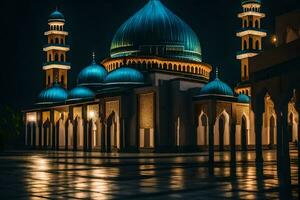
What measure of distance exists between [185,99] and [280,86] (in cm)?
2670

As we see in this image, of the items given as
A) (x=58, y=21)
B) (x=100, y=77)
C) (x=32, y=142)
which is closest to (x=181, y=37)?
(x=100, y=77)

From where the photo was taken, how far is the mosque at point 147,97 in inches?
1503

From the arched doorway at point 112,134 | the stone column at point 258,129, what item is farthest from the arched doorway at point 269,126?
the stone column at point 258,129

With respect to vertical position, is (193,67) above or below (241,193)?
above

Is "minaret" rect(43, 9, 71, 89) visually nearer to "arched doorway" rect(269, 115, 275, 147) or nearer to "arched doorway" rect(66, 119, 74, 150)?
"arched doorway" rect(66, 119, 74, 150)

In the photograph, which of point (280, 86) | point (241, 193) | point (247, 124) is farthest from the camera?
point (247, 124)

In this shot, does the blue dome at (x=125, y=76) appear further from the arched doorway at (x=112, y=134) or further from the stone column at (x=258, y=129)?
the stone column at (x=258, y=129)

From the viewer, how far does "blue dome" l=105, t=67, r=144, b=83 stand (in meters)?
40.8

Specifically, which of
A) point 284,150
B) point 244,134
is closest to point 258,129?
point 284,150

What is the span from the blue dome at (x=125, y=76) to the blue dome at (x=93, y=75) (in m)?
6.02

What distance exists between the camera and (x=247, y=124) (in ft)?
140

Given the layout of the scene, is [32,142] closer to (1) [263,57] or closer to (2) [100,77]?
(2) [100,77]

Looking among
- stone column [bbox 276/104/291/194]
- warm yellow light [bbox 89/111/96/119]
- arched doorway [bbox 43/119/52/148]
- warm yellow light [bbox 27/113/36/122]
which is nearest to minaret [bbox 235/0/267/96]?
warm yellow light [bbox 89/111/96/119]

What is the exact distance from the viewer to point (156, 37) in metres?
45.1
